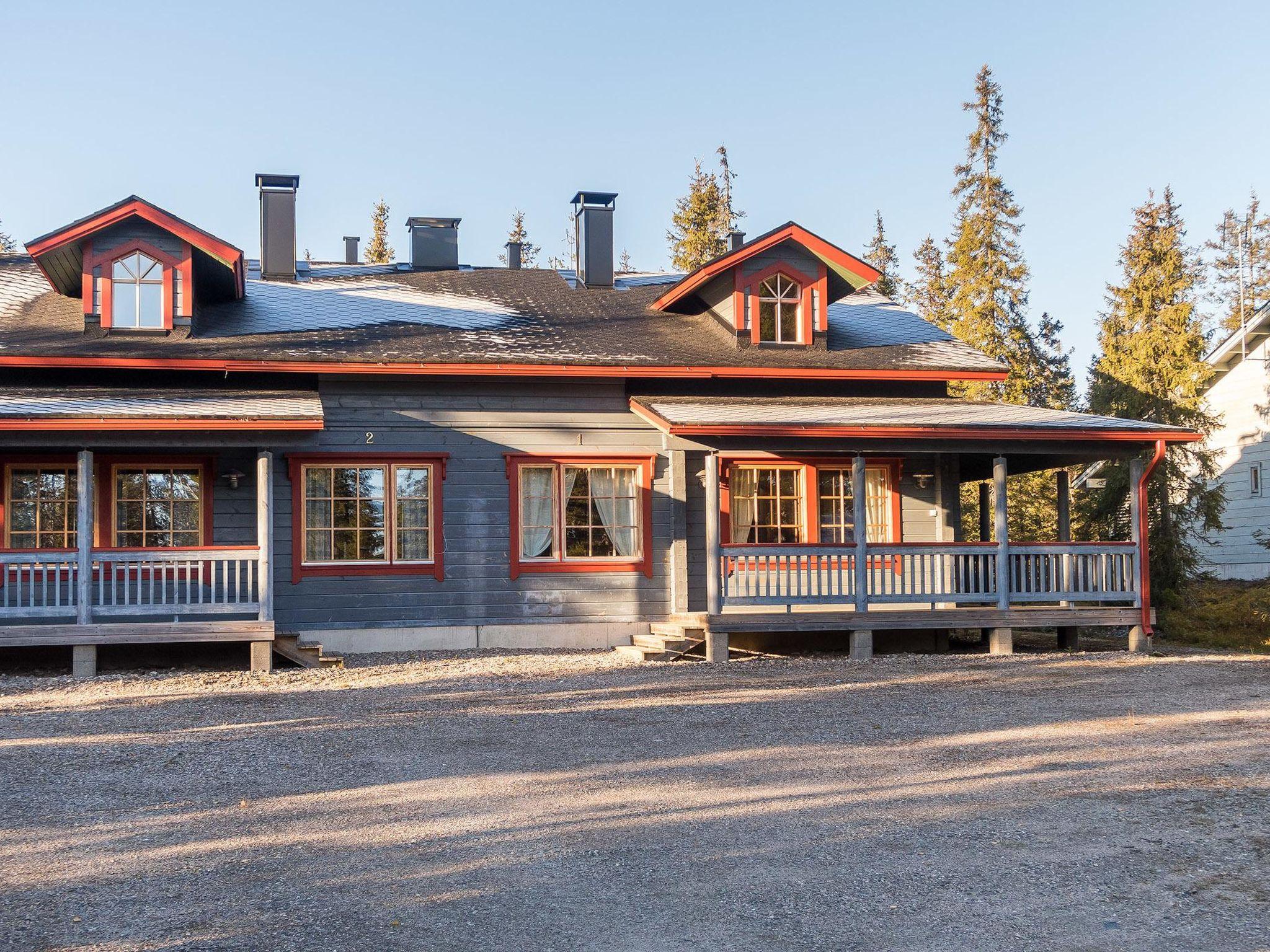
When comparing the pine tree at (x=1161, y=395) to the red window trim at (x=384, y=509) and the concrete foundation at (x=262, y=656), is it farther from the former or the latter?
the concrete foundation at (x=262, y=656)

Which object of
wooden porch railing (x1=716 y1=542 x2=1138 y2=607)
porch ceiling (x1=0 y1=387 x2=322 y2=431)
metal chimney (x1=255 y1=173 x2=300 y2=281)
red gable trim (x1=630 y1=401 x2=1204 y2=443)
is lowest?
wooden porch railing (x1=716 y1=542 x2=1138 y2=607)

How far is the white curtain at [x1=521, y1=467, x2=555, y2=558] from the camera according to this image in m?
16.3

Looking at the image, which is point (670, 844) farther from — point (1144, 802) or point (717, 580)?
point (717, 580)

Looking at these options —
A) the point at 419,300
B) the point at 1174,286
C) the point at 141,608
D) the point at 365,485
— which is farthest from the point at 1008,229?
the point at 141,608

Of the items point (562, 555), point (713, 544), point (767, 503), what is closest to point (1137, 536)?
point (767, 503)

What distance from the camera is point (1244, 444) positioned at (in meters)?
27.3

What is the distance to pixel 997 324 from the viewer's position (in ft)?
103

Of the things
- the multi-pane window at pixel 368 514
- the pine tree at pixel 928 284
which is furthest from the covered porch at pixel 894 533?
the pine tree at pixel 928 284

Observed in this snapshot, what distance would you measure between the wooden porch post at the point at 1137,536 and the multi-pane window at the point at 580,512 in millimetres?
6223

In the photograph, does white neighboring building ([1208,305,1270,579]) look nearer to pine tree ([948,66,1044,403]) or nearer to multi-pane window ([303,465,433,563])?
pine tree ([948,66,1044,403])

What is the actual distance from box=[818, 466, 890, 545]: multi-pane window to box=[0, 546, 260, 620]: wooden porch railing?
24.3ft

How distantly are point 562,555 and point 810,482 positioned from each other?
11.4ft

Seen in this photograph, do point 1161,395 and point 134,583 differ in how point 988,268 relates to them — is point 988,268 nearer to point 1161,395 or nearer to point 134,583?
point 1161,395

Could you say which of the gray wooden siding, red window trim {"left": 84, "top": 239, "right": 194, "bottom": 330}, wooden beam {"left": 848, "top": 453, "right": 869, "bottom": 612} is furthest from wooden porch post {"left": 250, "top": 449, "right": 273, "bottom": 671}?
wooden beam {"left": 848, "top": 453, "right": 869, "bottom": 612}
